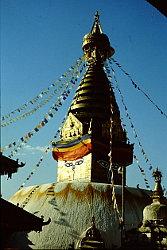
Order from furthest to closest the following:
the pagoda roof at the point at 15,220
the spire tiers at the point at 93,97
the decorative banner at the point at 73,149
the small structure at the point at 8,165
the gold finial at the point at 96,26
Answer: the gold finial at the point at 96,26 < the spire tiers at the point at 93,97 < the decorative banner at the point at 73,149 < the small structure at the point at 8,165 < the pagoda roof at the point at 15,220

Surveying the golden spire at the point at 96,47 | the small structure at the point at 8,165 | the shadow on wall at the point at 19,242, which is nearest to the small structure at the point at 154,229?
the small structure at the point at 8,165

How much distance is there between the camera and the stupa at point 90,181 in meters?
11.8

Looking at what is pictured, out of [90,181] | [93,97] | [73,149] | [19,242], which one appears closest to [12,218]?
[19,242]

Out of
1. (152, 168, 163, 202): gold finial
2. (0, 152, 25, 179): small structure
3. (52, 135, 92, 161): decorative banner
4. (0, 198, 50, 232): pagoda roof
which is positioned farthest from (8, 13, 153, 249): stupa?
(0, 152, 25, 179): small structure

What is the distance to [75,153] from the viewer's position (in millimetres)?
16734

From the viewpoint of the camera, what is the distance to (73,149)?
16.8 m

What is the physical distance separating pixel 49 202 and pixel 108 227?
278 cm

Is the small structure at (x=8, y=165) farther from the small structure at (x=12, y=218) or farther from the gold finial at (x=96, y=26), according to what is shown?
the gold finial at (x=96, y=26)

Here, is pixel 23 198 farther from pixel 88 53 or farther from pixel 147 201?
pixel 88 53

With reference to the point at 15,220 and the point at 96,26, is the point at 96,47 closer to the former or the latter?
the point at 96,26

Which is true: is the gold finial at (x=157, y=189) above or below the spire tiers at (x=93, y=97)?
below

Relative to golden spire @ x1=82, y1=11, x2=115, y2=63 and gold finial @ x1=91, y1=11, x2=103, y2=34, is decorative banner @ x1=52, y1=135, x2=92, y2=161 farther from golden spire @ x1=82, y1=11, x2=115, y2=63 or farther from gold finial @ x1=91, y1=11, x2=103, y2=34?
gold finial @ x1=91, y1=11, x2=103, y2=34

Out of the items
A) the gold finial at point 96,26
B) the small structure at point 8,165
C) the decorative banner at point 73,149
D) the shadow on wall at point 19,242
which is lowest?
the shadow on wall at point 19,242

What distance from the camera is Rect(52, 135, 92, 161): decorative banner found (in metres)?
16.3
